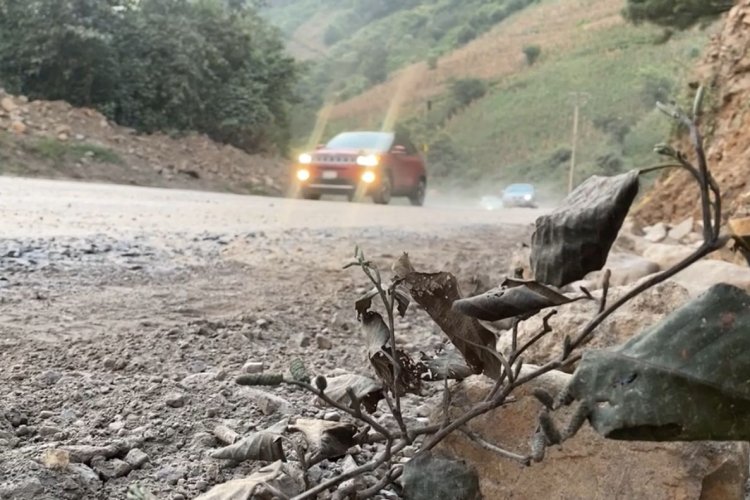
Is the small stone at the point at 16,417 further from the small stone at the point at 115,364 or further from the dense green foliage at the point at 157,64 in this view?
the dense green foliage at the point at 157,64

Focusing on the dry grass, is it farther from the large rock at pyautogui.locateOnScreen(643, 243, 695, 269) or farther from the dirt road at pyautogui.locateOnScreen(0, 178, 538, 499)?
the large rock at pyautogui.locateOnScreen(643, 243, 695, 269)

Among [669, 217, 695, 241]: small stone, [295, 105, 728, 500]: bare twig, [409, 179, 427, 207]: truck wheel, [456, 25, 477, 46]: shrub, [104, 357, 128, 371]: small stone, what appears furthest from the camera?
[456, 25, 477, 46]: shrub

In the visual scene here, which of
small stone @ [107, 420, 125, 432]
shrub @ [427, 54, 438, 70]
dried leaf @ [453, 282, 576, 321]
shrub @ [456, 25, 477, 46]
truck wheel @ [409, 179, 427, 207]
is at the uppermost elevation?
shrub @ [456, 25, 477, 46]

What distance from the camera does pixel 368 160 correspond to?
1429cm

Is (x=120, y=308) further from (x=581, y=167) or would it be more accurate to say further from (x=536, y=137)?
(x=536, y=137)

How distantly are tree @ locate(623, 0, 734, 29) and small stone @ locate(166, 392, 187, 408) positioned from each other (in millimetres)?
11002

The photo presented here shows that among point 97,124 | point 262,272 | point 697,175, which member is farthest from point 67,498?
point 97,124

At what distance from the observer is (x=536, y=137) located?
5712 centimetres

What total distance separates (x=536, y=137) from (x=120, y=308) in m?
55.9

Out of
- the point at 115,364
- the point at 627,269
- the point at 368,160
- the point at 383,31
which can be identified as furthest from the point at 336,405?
the point at 383,31

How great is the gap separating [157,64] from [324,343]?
735 inches

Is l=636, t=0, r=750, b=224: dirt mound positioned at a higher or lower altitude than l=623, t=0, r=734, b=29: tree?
lower

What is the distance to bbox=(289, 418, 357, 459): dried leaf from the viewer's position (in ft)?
4.04

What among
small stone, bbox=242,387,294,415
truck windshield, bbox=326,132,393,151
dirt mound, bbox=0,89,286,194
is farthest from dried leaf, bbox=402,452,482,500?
truck windshield, bbox=326,132,393,151
